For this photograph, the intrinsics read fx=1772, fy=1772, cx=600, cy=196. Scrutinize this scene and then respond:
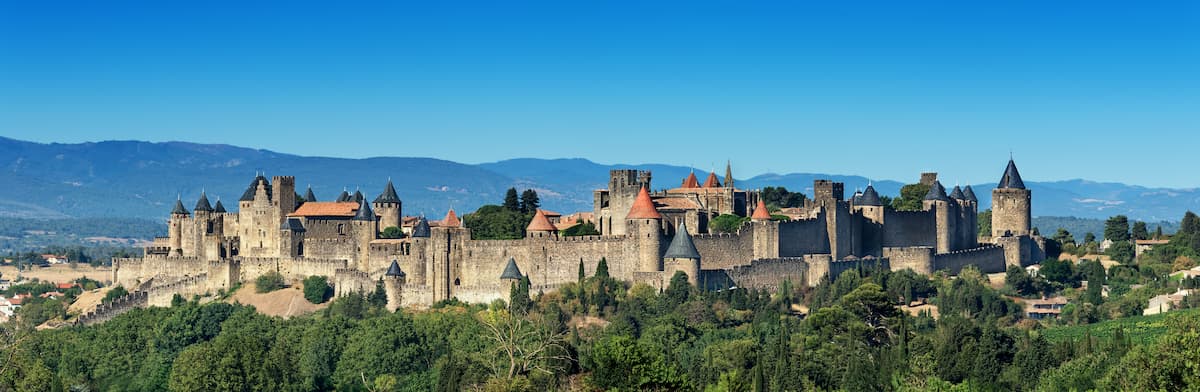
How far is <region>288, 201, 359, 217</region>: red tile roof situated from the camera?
70.0 meters

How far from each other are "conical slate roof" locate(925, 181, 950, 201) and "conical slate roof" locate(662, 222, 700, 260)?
531 inches

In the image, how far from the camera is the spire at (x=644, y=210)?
60.6 meters

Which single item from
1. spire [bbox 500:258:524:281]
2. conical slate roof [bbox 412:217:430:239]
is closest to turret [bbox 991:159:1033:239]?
spire [bbox 500:258:524:281]

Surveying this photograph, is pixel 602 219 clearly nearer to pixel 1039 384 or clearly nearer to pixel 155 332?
pixel 155 332

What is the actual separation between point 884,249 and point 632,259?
1110 cm

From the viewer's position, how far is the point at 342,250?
2672 inches

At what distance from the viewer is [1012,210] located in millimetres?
71875

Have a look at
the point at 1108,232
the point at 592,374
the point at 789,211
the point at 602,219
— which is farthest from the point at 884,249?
the point at 592,374

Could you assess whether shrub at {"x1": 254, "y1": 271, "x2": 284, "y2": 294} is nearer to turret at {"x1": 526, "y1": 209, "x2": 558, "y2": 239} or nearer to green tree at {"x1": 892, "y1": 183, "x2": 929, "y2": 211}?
turret at {"x1": 526, "y1": 209, "x2": 558, "y2": 239}

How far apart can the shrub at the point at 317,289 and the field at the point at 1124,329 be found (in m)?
26.2

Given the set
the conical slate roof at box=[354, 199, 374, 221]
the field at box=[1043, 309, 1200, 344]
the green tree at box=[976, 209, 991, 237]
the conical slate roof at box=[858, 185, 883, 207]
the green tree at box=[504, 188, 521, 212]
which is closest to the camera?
the field at box=[1043, 309, 1200, 344]

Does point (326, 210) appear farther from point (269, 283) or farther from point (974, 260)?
point (974, 260)

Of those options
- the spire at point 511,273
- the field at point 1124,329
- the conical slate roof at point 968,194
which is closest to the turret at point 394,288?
the spire at point 511,273

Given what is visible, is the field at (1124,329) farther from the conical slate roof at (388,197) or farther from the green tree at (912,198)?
the conical slate roof at (388,197)
